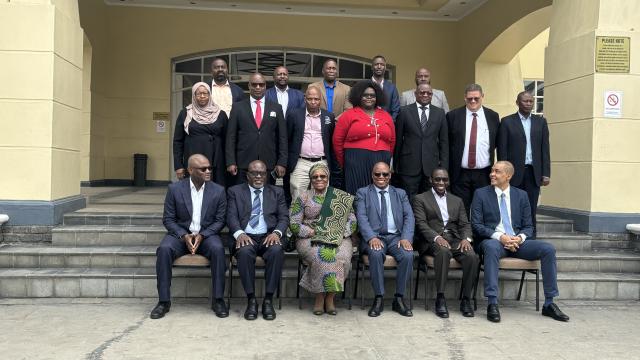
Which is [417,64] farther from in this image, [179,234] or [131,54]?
[179,234]

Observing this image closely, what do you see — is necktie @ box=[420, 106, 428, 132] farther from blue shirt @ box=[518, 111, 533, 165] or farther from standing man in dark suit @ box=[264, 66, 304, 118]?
standing man in dark suit @ box=[264, 66, 304, 118]

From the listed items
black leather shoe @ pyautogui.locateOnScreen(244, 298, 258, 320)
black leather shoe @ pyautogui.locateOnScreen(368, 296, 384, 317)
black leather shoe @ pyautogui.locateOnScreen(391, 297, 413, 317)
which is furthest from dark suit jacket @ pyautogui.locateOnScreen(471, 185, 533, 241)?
black leather shoe @ pyautogui.locateOnScreen(244, 298, 258, 320)

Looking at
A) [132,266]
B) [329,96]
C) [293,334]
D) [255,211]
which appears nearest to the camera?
[293,334]

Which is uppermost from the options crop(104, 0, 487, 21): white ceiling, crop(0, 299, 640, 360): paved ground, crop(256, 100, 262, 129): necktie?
crop(104, 0, 487, 21): white ceiling

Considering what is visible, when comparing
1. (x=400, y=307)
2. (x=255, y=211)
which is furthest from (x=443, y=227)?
(x=255, y=211)

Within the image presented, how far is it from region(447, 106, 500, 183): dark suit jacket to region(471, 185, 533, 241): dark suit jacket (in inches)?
23.4

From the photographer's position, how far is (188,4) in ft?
42.8

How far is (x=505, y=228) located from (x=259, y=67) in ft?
30.1

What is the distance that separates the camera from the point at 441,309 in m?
5.26

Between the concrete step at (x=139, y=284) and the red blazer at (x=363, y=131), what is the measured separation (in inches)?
51.4

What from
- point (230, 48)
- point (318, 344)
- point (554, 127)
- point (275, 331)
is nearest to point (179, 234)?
point (275, 331)

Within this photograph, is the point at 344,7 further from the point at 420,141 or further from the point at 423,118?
the point at 420,141

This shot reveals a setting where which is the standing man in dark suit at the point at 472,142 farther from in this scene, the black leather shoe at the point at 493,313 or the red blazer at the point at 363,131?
the black leather shoe at the point at 493,313

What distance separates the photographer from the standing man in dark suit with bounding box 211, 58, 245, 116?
6.39 meters
